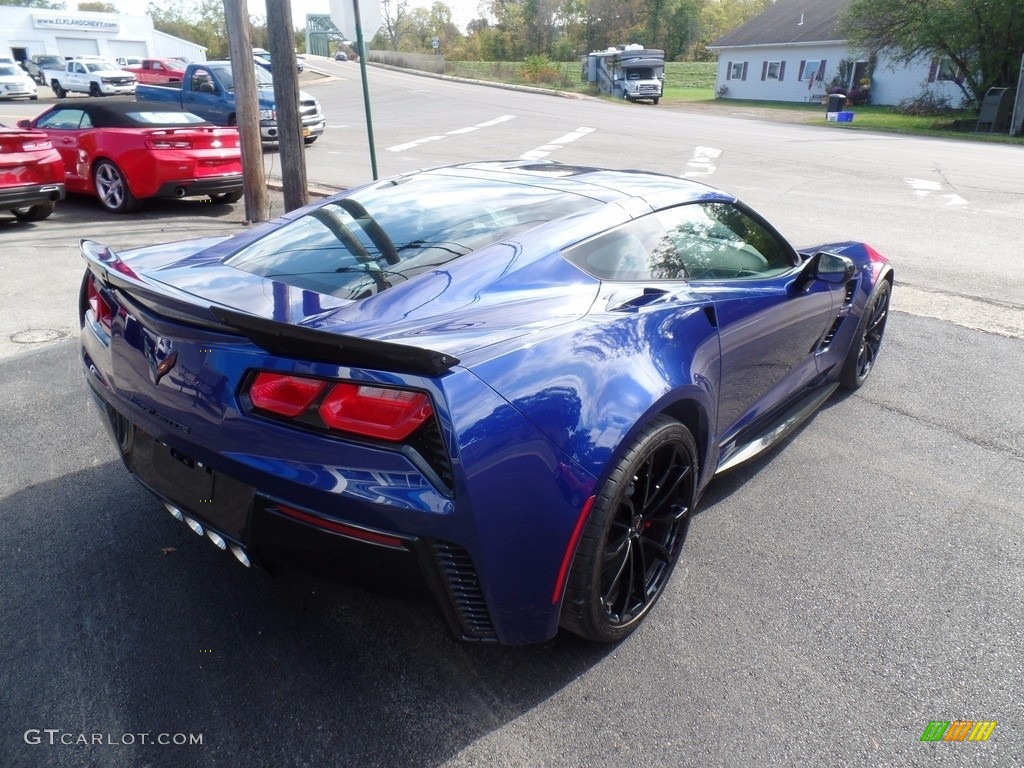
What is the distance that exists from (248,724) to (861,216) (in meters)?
10.2

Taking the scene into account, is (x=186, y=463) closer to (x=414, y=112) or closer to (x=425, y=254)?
(x=425, y=254)

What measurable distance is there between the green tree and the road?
97.4 ft

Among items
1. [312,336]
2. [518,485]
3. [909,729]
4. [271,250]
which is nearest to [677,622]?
[909,729]

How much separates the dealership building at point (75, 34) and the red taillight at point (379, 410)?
6510 cm

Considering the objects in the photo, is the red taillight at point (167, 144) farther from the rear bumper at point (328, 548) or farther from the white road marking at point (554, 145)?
the rear bumper at point (328, 548)

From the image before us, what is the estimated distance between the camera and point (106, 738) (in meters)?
2.17

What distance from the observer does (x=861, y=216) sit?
10.4 metres

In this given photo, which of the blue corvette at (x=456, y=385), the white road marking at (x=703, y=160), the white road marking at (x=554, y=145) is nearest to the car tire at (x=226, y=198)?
the white road marking at (x=554, y=145)

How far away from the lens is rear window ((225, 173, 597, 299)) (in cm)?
263

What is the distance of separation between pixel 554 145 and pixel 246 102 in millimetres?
9869

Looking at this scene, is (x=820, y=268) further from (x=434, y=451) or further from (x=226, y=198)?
(x=226, y=198)

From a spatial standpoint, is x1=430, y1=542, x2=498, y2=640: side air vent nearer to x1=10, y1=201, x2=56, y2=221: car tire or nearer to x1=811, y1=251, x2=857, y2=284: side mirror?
x1=811, y1=251, x2=857, y2=284: side mirror

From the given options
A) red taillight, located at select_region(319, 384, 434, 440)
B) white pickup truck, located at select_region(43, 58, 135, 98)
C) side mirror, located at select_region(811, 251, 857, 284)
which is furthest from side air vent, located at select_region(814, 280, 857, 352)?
white pickup truck, located at select_region(43, 58, 135, 98)

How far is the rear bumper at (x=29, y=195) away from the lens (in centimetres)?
843
